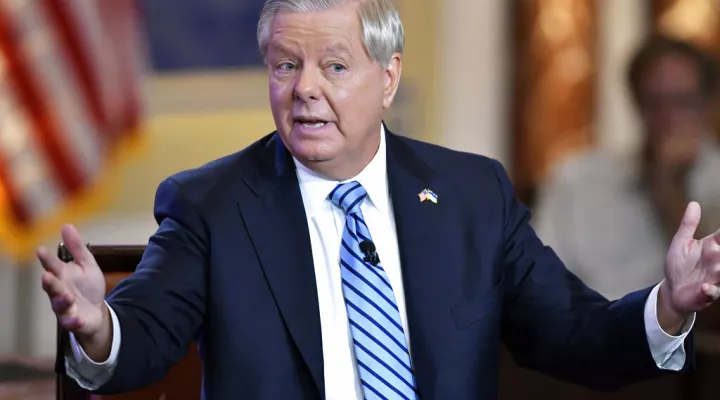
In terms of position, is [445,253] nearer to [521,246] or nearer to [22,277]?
[521,246]

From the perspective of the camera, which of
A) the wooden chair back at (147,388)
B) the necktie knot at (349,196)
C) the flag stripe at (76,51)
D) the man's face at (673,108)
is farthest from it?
the flag stripe at (76,51)

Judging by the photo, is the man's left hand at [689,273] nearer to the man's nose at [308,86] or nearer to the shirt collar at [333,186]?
the shirt collar at [333,186]

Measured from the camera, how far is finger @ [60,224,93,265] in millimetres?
1332

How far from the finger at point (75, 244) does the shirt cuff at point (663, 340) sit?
32.5 inches

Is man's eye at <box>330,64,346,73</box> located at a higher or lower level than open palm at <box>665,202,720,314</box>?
higher

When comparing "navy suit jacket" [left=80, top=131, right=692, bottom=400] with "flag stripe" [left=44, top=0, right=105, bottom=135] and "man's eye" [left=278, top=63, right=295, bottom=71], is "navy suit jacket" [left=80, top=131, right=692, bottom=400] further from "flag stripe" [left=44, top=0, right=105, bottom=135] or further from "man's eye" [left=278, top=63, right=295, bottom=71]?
"flag stripe" [left=44, top=0, right=105, bottom=135]

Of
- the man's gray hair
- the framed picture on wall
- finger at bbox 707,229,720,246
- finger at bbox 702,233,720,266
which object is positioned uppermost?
the man's gray hair

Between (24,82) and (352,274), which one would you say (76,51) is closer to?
(24,82)

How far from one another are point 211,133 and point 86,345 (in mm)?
3834

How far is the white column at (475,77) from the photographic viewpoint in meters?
5.26

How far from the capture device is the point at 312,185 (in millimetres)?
1732

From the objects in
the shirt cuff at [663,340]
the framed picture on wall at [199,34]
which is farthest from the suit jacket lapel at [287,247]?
the framed picture on wall at [199,34]

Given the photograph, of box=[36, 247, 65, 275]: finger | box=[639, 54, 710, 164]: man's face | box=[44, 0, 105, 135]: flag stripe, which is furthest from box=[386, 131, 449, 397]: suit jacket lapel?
box=[44, 0, 105, 135]: flag stripe

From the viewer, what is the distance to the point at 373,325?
162cm
